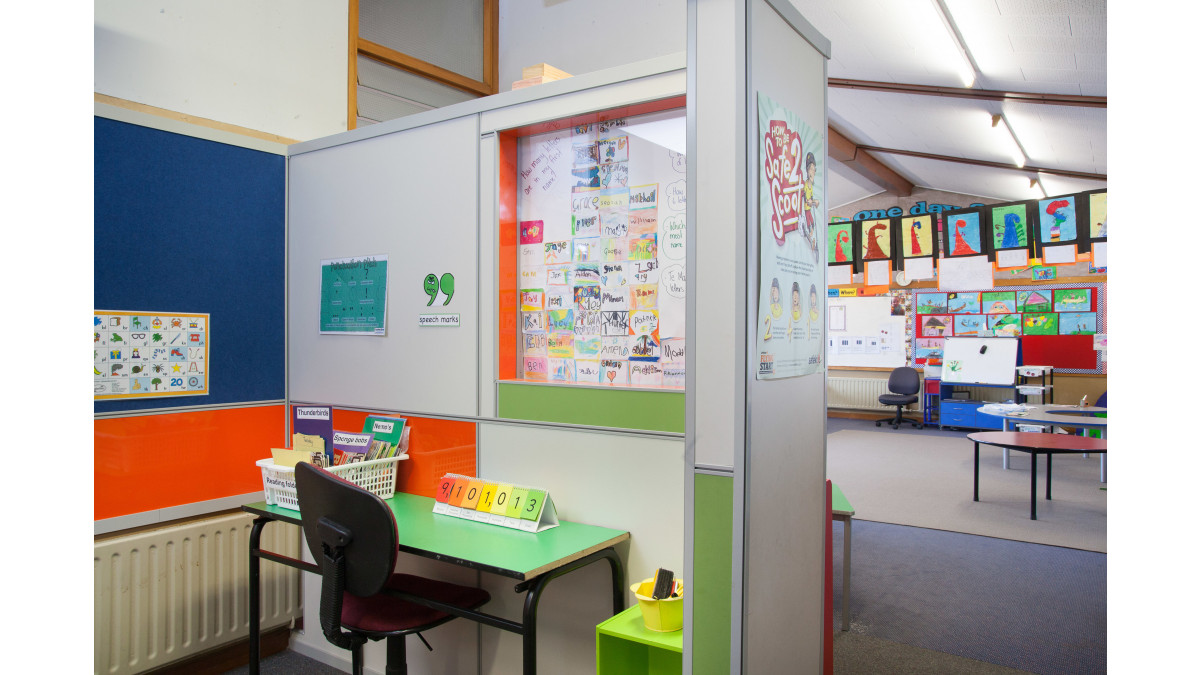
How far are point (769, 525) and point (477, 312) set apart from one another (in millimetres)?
1305

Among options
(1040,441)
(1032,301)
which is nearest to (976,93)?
(1040,441)

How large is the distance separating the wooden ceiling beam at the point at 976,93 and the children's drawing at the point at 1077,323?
174 inches

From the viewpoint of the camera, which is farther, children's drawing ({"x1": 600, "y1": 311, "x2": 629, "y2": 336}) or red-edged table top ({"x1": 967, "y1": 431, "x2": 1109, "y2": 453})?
red-edged table top ({"x1": 967, "y1": 431, "x2": 1109, "y2": 453})

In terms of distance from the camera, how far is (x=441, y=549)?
1981 millimetres

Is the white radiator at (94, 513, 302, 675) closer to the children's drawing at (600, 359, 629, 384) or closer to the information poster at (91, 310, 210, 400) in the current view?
the information poster at (91, 310, 210, 400)

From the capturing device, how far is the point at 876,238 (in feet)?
31.8

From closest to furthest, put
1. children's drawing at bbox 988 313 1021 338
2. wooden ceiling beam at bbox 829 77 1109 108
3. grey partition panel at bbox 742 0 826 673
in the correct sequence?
1. grey partition panel at bbox 742 0 826 673
2. wooden ceiling beam at bbox 829 77 1109 108
3. children's drawing at bbox 988 313 1021 338

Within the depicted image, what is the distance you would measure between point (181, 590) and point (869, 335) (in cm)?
1035

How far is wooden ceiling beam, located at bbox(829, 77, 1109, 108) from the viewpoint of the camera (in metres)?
5.49

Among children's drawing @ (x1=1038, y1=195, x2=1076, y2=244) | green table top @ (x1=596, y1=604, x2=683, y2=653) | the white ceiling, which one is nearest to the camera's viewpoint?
green table top @ (x1=596, y1=604, x2=683, y2=653)

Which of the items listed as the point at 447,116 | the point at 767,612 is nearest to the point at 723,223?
the point at 767,612

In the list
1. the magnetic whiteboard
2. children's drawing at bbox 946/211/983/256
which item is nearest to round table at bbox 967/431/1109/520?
children's drawing at bbox 946/211/983/256

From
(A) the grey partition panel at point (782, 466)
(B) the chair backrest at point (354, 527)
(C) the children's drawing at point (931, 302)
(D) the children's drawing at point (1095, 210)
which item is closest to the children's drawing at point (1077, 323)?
Result: (C) the children's drawing at point (931, 302)

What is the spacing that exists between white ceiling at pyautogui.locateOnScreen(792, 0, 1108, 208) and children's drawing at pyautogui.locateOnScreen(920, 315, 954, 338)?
7.11 ft
